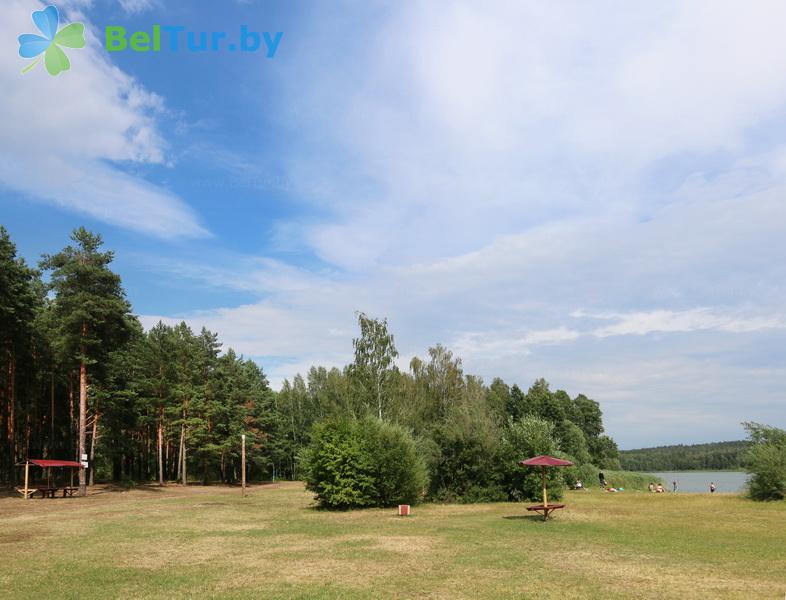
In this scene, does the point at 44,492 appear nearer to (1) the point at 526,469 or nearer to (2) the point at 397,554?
(1) the point at 526,469

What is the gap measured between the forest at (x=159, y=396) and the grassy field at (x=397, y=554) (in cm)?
871

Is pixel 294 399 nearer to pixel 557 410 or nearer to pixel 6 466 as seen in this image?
pixel 557 410

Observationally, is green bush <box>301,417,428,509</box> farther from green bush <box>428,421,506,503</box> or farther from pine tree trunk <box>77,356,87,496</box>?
pine tree trunk <box>77,356,87,496</box>

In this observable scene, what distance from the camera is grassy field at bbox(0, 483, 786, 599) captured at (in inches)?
430

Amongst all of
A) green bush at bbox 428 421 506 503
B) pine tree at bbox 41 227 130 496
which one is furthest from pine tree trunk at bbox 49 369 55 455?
green bush at bbox 428 421 506 503

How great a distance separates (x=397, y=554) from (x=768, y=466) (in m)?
25.2

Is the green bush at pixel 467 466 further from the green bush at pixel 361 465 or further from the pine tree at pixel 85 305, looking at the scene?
the pine tree at pixel 85 305

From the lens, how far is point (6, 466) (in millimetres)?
45125

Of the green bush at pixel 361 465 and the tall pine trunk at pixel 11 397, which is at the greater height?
the tall pine trunk at pixel 11 397

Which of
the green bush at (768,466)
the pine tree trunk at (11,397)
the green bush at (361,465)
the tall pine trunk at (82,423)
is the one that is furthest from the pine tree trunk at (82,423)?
the green bush at (768,466)

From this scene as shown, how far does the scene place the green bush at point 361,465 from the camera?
1175 inches

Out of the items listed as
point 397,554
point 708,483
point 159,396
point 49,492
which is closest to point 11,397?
point 49,492

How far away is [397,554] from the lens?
1511 centimetres

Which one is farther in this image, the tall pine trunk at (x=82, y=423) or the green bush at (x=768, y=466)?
the tall pine trunk at (x=82, y=423)
